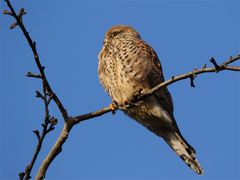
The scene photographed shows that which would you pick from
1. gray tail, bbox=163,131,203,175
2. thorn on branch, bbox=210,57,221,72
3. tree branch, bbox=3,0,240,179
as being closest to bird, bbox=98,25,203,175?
gray tail, bbox=163,131,203,175

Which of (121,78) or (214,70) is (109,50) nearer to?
(121,78)

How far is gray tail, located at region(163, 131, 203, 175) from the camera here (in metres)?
6.24

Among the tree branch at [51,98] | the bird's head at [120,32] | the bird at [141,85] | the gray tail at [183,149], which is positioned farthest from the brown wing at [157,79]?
the tree branch at [51,98]

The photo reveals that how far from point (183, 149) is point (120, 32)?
224 cm

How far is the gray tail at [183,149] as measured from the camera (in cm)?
624

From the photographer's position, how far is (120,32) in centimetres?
725

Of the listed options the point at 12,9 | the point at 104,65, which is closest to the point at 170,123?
the point at 104,65

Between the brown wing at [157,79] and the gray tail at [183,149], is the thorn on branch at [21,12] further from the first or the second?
the gray tail at [183,149]

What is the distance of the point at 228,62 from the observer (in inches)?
149

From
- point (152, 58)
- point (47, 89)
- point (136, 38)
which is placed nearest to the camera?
point (47, 89)

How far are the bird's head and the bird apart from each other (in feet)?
0.79

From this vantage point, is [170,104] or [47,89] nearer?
[47,89]

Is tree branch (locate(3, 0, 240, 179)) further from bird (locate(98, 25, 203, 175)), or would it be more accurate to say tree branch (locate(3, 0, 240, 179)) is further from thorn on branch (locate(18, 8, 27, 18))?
bird (locate(98, 25, 203, 175))

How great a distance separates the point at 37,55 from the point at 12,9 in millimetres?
464
